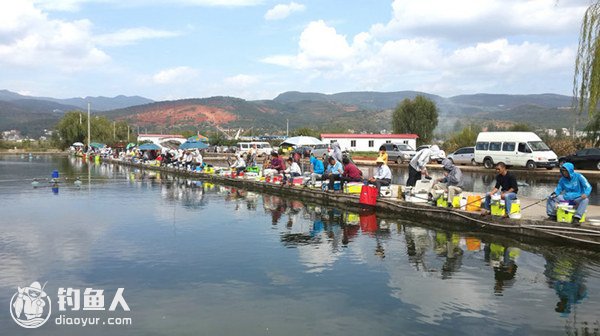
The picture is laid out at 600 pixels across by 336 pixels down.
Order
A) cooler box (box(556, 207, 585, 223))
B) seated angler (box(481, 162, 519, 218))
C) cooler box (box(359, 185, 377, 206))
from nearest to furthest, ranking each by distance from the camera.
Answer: cooler box (box(556, 207, 585, 223))
seated angler (box(481, 162, 519, 218))
cooler box (box(359, 185, 377, 206))

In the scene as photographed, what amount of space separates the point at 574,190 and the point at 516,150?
20.7 metres

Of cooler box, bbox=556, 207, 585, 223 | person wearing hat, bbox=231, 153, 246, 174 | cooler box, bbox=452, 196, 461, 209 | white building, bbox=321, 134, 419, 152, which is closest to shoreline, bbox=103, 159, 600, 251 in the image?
cooler box, bbox=556, 207, 585, 223

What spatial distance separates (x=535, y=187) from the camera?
Answer: 2338cm

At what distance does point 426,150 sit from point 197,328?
11.0 meters

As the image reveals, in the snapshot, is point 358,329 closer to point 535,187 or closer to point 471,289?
point 471,289

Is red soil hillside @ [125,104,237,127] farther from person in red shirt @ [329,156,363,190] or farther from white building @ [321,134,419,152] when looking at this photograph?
person in red shirt @ [329,156,363,190]

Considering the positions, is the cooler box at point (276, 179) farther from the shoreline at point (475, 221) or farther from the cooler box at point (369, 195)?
the cooler box at point (369, 195)

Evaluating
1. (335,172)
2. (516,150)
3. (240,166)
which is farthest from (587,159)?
(240,166)

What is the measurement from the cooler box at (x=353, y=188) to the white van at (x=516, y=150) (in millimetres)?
15878

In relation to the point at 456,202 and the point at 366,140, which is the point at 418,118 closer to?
the point at 366,140

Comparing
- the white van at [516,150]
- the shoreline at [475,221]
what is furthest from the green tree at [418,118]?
the shoreline at [475,221]

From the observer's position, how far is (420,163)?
16594mm

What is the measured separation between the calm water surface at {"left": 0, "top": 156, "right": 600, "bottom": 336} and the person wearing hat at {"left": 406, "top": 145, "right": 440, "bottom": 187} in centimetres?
198

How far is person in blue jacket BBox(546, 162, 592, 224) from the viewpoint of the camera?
11344mm
